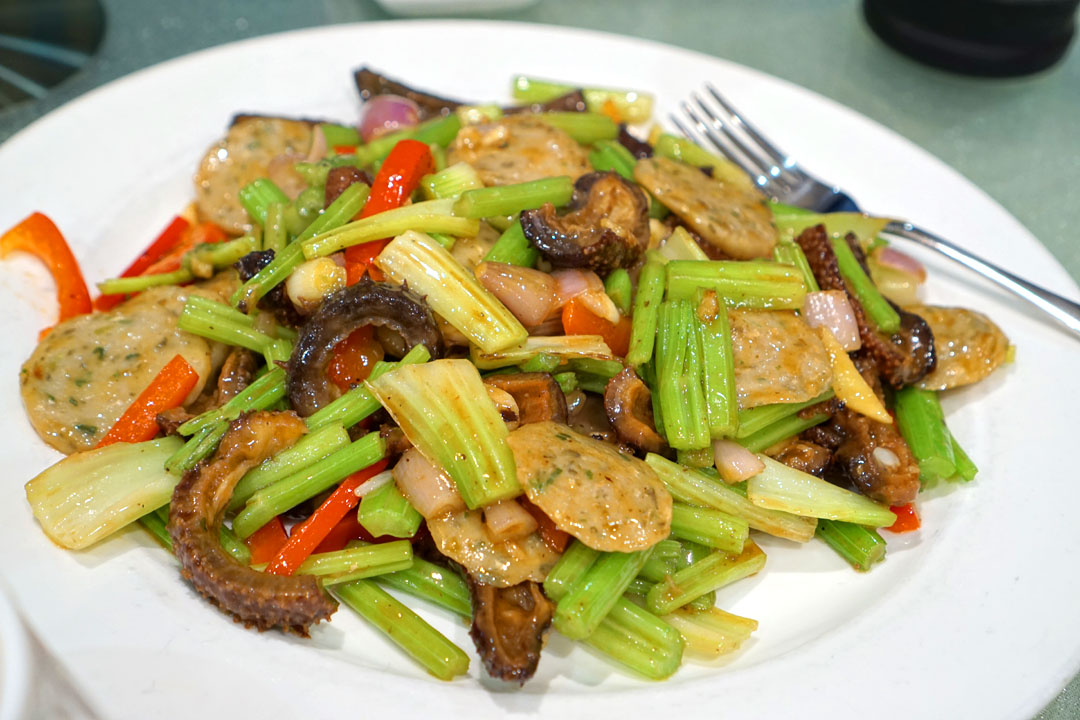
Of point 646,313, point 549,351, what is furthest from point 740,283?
point 549,351

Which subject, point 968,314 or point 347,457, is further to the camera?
point 968,314

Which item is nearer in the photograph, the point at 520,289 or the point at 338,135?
the point at 520,289

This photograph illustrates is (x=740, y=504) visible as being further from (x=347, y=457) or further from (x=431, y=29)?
(x=431, y=29)

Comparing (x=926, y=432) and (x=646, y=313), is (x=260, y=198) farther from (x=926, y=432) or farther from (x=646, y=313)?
(x=926, y=432)

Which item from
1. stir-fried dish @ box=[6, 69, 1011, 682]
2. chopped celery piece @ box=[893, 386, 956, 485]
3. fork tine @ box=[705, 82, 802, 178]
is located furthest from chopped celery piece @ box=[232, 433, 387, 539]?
fork tine @ box=[705, 82, 802, 178]

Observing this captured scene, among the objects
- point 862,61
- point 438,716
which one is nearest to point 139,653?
point 438,716

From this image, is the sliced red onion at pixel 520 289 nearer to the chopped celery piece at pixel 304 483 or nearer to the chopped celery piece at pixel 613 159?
the chopped celery piece at pixel 304 483
